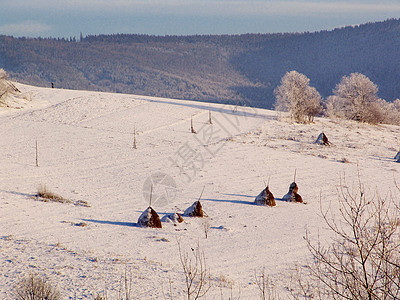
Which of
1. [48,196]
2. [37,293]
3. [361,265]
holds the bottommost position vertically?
[361,265]

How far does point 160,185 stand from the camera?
20484 mm

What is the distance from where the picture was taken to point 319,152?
2850cm

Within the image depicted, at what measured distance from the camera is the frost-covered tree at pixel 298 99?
41250mm

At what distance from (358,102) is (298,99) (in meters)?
8.25

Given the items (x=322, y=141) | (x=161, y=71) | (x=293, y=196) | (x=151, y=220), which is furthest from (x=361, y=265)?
(x=161, y=71)

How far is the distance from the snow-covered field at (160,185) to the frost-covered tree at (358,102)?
144 inches

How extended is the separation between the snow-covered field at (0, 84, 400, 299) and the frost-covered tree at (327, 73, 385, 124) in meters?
3.66

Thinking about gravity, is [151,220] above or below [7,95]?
below

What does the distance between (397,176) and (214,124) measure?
1583 centimetres

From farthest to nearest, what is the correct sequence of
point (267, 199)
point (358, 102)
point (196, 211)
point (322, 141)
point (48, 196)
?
1. point (358, 102)
2. point (322, 141)
3. point (267, 199)
4. point (48, 196)
5. point (196, 211)

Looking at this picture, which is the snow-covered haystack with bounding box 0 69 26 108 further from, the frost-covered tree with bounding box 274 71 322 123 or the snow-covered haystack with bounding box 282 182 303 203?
the snow-covered haystack with bounding box 282 182 303 203

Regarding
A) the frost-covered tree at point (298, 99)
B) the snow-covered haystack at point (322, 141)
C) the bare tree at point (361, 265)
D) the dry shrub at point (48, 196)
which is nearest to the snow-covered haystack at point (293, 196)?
the bare tree at point (361, 265)

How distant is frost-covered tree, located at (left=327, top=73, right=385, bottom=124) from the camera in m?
45.8

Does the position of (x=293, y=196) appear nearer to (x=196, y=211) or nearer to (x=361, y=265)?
(x=196, y=211)
